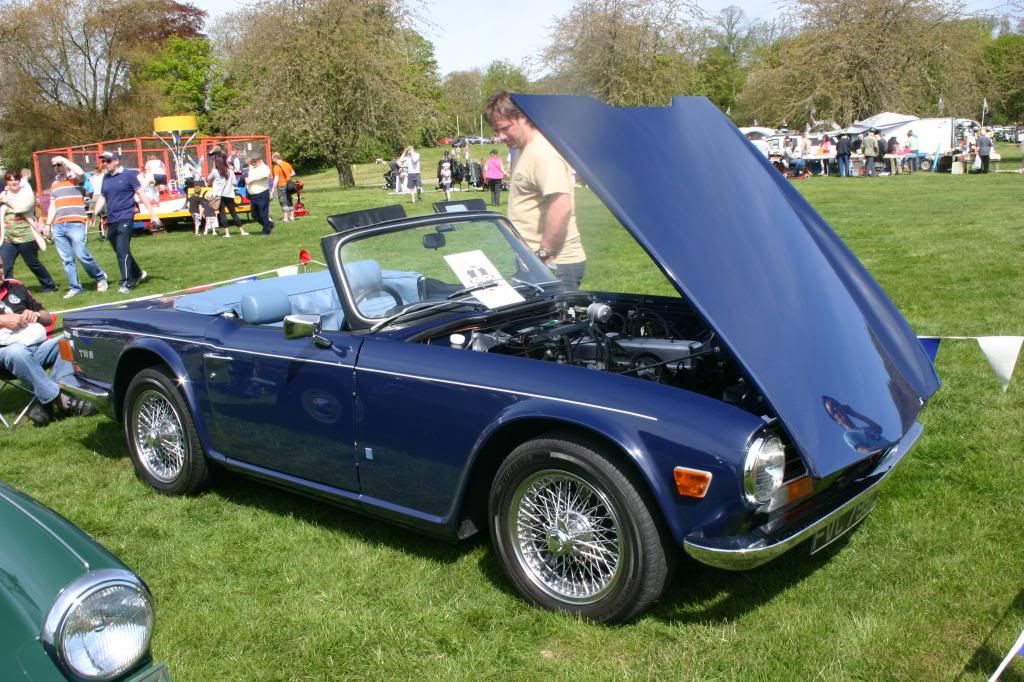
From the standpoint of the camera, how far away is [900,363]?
412 centimetres

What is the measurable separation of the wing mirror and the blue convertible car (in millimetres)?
10

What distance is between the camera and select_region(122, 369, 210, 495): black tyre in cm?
496

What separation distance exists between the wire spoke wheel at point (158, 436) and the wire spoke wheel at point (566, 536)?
2.33m

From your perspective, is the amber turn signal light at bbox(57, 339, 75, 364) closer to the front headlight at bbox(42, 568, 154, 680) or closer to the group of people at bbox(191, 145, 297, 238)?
the front headlight at bbox(42, 568, 154, 680)

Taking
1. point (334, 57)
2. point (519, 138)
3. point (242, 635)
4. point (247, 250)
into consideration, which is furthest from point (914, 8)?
point (242, 635)

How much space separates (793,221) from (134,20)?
2106 inches

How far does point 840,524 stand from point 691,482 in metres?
0.80

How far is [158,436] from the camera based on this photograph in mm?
5223

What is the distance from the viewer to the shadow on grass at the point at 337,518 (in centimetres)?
436

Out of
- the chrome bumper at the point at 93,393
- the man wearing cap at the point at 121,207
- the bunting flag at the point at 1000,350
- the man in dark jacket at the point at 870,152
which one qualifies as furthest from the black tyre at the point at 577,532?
the man in dark jacket at the point at 870,152

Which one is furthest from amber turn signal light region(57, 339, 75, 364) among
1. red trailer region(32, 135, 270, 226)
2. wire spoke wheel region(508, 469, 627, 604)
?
red trailer region(32, 135, 270, 226)

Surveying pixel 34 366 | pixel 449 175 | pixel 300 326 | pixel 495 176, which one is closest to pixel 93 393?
pixel 34 366

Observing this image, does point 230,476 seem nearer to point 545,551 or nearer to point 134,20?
point 545,551

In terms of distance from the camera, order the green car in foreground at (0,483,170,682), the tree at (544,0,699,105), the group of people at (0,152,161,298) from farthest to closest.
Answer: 1. the tree at (544,0,699,105)
2. the group of people at (0,152,161,298)
3. the green car in foreground at (0,483,170,682)
